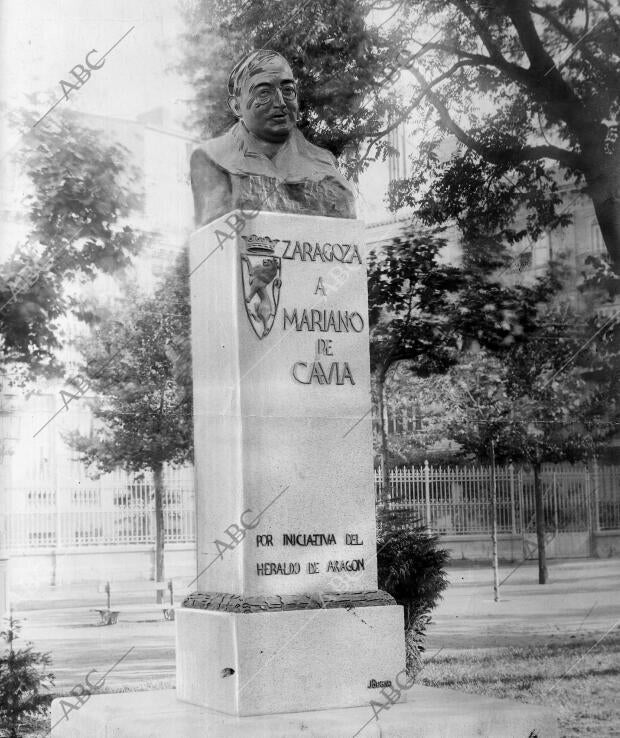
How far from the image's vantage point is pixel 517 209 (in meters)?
12.0

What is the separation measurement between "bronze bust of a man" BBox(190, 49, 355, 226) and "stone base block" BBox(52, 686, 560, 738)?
2711mm

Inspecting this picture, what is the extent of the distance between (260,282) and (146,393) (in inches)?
274

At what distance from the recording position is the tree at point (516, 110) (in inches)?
436

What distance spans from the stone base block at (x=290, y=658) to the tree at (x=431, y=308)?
6173 millimetres

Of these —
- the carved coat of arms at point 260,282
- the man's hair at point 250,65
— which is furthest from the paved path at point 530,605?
the man's hair at point 250,65

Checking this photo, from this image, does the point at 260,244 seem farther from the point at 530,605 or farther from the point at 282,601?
the point at 530,605

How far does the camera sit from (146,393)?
13094 mm

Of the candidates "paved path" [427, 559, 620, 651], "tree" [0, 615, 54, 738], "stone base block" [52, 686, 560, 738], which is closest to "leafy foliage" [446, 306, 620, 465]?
"paved path" [427, 559, 620, 651]

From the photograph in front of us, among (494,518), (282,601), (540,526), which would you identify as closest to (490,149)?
(494,518)

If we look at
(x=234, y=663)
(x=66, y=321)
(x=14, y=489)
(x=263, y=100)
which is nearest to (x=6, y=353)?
(x=66, y=321)

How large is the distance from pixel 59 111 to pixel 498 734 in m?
8.00

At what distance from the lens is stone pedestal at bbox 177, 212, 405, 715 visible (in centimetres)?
604

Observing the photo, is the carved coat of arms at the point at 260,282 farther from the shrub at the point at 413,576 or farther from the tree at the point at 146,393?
the tree at the point at 146,393

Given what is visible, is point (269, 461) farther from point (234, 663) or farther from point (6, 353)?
point (6, 353)
